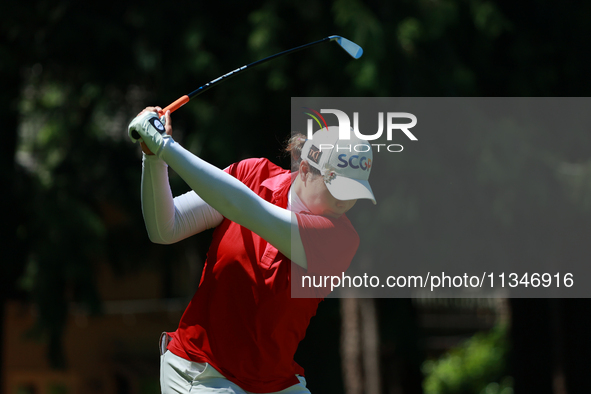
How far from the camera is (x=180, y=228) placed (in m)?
2.59

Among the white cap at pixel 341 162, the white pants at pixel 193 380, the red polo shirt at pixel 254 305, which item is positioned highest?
the white cap at pixel 341 162

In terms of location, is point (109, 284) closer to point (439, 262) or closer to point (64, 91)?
point (64, 91)

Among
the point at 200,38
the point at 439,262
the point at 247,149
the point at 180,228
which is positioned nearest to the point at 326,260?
the point at 180,228

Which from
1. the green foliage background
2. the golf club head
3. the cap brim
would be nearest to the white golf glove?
the cap brim

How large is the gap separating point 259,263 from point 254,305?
5.9 inches

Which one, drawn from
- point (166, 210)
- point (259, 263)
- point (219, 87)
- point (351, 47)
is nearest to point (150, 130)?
point (166, 210)

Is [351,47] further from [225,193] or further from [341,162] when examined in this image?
[225,193]

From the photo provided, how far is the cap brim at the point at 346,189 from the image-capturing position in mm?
2441

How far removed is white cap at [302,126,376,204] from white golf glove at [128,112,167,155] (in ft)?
1.80

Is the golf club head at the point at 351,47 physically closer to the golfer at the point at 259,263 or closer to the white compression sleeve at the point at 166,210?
the golfer at the point at 259,263

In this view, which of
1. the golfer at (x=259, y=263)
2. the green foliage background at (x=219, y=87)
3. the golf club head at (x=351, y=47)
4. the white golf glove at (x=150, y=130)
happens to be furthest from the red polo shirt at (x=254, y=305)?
the green foliage background at (x=219, y=87)

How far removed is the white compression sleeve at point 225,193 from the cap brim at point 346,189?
0.23 metres

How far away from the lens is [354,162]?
253 centimetres

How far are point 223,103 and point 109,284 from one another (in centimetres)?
1064
